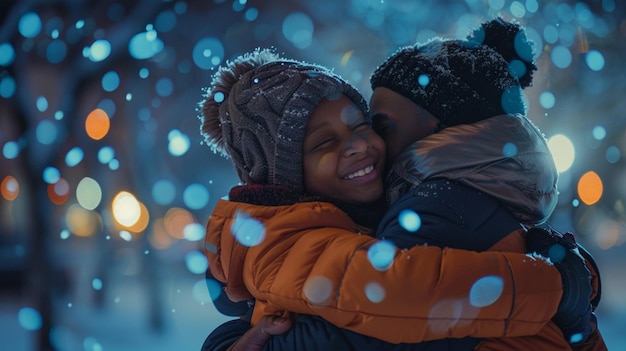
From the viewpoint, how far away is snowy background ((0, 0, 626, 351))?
91.4 inches

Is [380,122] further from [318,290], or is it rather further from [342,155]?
[318,290]

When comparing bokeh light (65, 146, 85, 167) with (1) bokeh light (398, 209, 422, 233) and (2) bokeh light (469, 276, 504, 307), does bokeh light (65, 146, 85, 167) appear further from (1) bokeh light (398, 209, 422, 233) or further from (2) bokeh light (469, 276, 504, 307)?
(2) bokeh light (469, 276, 504, 307)

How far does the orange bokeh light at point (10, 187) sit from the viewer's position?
7.99 feet

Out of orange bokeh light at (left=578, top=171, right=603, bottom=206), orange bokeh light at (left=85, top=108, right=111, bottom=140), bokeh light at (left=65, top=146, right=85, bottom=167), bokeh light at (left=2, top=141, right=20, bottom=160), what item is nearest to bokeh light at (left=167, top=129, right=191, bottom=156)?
orange bokeh light at (left=85, top=108, right=111, bottom=140)

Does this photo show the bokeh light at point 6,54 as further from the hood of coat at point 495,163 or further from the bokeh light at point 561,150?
the bokeh light at point 561,150

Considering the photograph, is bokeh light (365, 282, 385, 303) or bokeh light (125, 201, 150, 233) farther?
bokeh light (125, 201, 150, 233)

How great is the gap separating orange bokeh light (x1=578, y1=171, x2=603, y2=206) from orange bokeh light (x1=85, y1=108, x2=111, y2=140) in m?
1.98

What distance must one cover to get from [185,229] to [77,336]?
68cm

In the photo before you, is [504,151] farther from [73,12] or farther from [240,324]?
[73,12]

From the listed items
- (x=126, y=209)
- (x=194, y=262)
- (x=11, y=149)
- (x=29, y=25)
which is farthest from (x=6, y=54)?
(x=194, y=262)

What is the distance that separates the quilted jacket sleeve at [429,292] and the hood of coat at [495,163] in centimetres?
13

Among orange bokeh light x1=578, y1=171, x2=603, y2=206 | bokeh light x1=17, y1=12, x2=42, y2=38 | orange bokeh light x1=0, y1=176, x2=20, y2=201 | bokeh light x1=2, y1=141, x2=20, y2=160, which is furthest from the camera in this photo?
orange bokeh light x1=578, y1=171, x2=603, y2=206

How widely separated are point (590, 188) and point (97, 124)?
82.4 inches

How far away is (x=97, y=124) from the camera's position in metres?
2.60
